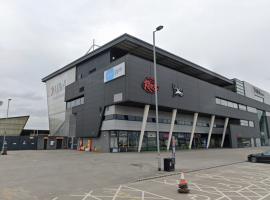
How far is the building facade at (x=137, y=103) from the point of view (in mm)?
30906

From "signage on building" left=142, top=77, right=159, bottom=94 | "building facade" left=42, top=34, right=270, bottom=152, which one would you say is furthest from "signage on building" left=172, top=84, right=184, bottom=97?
"signage on building" left=142, top=77, right=159, bottom=94

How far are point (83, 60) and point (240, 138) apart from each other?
45.9m

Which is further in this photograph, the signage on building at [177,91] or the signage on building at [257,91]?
the signage on building at [257,91]

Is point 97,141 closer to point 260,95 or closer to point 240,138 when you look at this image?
point 240,138

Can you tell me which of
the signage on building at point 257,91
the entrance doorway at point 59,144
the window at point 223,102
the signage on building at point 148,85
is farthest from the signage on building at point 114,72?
the signage on building at point 257,91

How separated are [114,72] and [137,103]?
627 centimetres

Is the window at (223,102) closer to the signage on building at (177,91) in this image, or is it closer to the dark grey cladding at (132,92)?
the dark grey cladding at (132,92)

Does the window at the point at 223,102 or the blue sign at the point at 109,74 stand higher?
the blue sign at the point at 109,74

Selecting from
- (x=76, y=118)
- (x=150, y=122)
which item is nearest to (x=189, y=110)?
(x=150, y=122)

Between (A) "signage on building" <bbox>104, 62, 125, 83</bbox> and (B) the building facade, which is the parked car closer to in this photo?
(B) the building facade

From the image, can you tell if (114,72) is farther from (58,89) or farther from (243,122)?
(243,122)

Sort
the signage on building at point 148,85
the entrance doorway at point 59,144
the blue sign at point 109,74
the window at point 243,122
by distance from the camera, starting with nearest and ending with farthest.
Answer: the signage on building at point 148,85
the blue sign at point 109,74
the entrance doorway at point 59,144
the window at point 243,122

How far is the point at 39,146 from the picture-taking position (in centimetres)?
4222

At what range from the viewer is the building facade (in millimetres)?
30906
